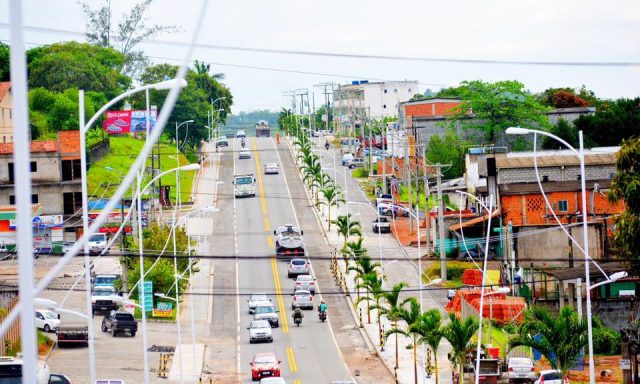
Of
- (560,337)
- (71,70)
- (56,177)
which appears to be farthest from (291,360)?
(71,70)

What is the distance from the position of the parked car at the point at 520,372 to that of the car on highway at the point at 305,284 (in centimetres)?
2480

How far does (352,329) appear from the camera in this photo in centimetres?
6625

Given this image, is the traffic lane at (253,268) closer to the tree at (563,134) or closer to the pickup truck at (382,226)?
the pickup truck at (382,226)

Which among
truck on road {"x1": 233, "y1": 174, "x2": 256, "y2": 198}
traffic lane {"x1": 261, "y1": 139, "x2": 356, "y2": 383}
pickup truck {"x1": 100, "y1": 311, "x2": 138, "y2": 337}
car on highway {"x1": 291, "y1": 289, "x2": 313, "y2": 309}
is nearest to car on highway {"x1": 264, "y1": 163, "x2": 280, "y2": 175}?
traffic lane {"x1": 261, "y1": 139, "x2": 356, "y2": 383}

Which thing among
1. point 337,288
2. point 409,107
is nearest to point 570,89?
point 409,107

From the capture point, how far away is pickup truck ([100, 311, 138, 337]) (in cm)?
6256

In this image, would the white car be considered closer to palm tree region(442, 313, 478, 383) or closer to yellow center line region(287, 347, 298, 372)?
yellow center line region(287, 347, 298, 372)

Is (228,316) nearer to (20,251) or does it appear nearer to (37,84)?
(20,251)

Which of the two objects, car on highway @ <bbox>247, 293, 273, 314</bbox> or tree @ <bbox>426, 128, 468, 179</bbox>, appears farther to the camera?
tree @ <bbox>426, 128, 468, 179</bbox>

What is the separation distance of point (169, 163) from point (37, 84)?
18.6m

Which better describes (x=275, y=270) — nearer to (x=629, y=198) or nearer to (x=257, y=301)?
(x=257, y=301)

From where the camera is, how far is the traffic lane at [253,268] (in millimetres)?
60281

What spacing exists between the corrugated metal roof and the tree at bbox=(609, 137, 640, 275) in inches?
1418

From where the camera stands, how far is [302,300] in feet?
233
